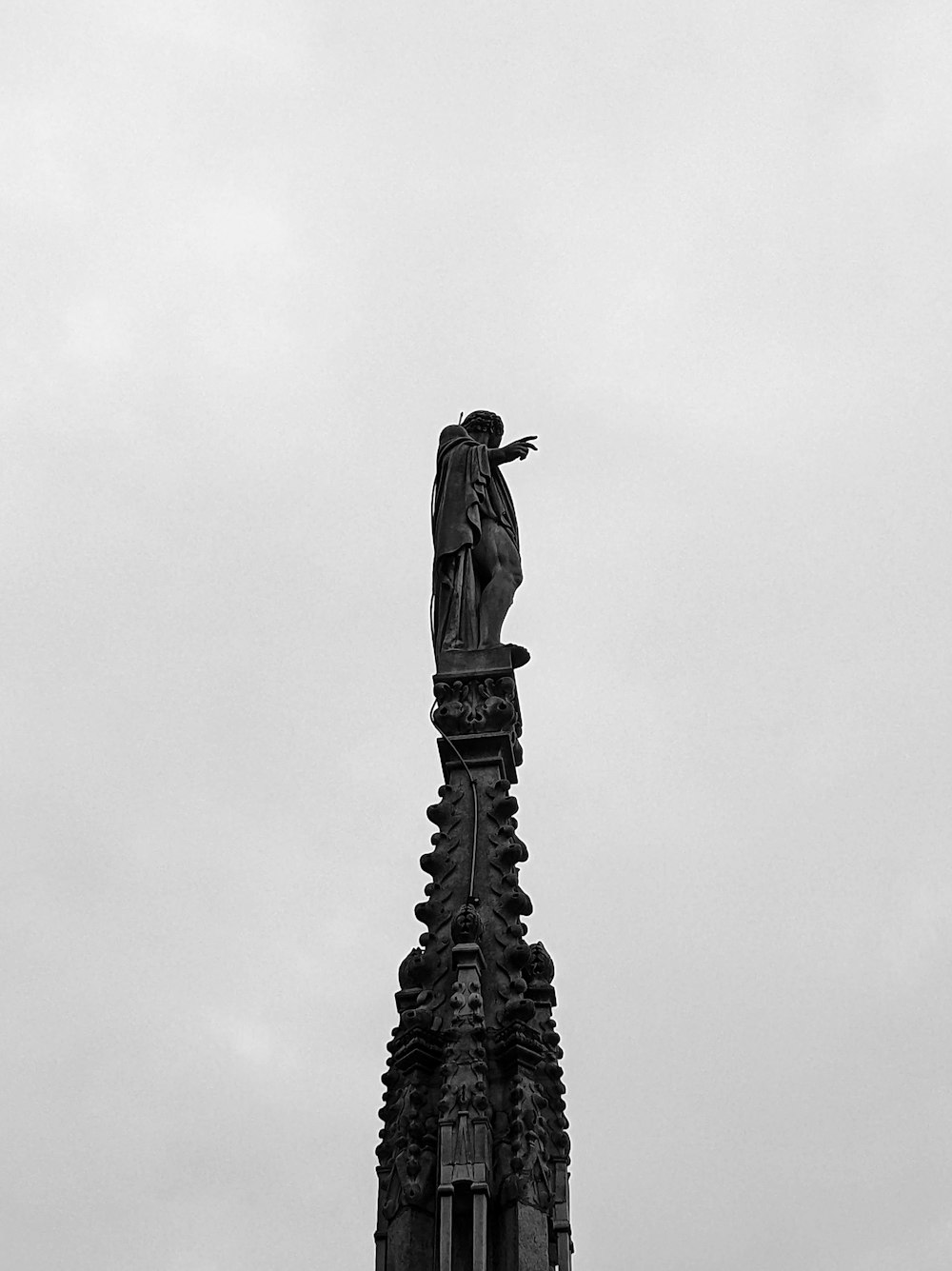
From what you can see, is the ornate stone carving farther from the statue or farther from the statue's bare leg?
the statue's bare leg

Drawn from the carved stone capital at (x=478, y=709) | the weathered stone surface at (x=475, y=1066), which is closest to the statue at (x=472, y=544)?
the carved stone capital at (x=478, y=709)

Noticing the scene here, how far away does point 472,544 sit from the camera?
1428cm

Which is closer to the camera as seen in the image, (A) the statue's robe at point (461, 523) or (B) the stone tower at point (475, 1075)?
(B) the stone tower at point (475, 1075)

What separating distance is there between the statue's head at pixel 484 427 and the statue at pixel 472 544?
0.07m

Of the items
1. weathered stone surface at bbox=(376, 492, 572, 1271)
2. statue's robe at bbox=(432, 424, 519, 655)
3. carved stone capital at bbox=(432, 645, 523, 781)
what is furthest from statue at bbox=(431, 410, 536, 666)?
weathered stone surface at bbox=(376, 492, 572, 1271)

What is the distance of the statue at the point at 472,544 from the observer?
14.0 m

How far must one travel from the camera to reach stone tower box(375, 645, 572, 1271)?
11039mm

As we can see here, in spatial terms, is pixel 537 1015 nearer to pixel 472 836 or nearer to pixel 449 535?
pixel 472 836

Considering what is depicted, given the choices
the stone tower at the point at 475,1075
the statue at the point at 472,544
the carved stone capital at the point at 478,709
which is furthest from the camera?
the statue at the point at 472,544

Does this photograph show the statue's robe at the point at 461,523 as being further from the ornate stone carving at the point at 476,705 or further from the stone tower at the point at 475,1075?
the stone tower at the point at 475,1075

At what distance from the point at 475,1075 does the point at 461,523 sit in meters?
4.55

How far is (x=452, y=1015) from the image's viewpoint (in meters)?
11.8

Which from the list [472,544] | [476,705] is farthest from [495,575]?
[476,705]

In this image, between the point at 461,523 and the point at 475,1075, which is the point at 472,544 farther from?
the point at 475,1075
